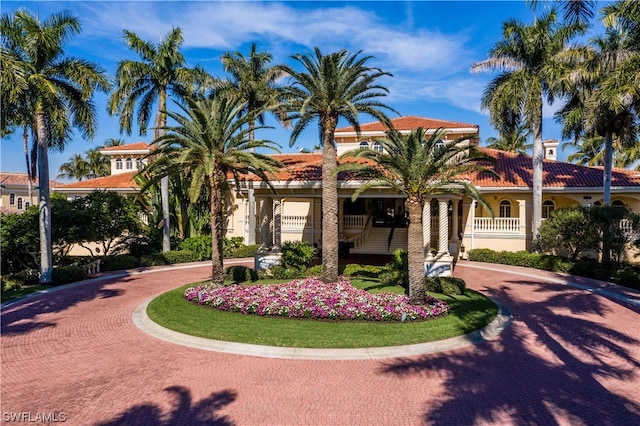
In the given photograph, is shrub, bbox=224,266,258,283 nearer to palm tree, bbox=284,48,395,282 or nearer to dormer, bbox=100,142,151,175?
palm tree, bbox=284,48,395,282

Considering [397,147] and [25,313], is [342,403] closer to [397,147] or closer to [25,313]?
[397,147]

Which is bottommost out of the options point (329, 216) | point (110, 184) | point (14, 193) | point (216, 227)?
point (216, 227)

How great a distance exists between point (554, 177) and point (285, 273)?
21.4 metres

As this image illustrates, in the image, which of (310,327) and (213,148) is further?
(213,148)

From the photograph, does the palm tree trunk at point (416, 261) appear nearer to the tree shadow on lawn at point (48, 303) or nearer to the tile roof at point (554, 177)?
the tree shadow on lawn at point (48, 303)

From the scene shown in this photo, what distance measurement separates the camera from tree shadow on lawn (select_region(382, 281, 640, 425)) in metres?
7.02

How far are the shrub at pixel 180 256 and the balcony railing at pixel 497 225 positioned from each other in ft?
68.0

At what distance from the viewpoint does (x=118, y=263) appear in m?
23.0

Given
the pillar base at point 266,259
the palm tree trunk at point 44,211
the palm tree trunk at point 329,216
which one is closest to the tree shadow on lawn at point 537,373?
the palm tree trunk at point 329,216

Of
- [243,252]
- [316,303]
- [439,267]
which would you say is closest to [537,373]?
[316,303]

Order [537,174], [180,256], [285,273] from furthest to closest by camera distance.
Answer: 1. [180,256]
2. [537,174]
3. [285,273]

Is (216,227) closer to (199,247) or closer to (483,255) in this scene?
(199,247)

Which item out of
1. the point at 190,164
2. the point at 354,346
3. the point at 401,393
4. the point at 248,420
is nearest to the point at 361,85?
the point at 190,164

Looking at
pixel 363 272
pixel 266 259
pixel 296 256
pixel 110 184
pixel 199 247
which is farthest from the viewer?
pixel 110 184
